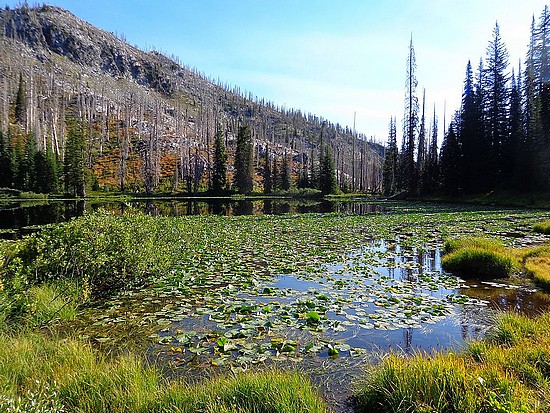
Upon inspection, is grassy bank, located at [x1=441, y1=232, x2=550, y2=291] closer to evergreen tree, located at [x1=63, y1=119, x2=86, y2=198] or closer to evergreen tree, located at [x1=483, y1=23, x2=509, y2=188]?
evergreen tree, located at [x1=483, y1=23, x2=509, y2=188]

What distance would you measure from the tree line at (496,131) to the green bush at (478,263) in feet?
116

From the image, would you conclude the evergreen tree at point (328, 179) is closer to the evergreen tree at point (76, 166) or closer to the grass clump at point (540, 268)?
the evergreen tree at point (76, 166)

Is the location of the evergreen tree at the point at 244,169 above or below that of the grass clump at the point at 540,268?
above

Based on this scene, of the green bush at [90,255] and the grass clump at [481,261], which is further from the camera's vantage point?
the grass clump at [481,261]

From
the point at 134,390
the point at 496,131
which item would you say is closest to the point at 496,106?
the point at 496,131

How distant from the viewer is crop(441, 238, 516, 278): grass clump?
10.6m

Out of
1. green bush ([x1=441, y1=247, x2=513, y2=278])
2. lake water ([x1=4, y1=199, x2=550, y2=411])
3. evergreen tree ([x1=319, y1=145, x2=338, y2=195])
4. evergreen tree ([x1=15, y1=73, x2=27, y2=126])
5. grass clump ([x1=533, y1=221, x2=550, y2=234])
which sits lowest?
lake water ([x1=4, y1=199, x2=550, y2=411])

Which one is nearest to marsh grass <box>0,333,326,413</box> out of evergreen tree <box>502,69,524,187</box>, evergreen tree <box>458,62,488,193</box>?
evergreen tree <box>502,69,524,187</box>

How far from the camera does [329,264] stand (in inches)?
488

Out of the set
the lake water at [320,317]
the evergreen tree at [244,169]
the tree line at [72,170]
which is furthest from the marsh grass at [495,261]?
the evergreen tree at [244,169]

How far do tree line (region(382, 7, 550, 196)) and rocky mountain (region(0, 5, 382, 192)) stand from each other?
37.0 meters

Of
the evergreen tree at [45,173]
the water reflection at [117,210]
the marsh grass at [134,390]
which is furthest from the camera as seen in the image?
the evergreen tree at [45,173]

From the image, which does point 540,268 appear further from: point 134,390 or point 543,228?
point 134,390

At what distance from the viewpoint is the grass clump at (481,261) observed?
1064 cm
